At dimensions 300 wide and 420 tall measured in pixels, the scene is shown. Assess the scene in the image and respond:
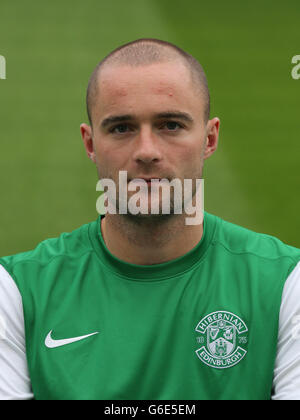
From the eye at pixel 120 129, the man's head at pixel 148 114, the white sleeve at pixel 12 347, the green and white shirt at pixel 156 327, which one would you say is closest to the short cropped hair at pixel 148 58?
the man's head at pixel 148 114

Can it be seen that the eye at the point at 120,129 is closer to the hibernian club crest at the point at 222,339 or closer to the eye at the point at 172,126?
the eye at the point at 172,126

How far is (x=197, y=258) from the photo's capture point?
1.59 metres

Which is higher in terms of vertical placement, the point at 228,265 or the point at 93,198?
the point at 93,198

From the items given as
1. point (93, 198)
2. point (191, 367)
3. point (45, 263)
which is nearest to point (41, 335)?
point (45, 263)

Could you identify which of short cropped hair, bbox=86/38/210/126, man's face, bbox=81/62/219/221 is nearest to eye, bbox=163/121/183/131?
man's face, bbox=81/62/219/221

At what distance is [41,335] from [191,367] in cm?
40

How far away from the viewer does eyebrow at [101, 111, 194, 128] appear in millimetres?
1471

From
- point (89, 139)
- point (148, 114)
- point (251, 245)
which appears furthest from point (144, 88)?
point (251, 245)

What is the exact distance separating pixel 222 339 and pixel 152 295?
213mm

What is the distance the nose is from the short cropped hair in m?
0.19

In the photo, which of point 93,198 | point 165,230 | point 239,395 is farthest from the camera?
point 93,198

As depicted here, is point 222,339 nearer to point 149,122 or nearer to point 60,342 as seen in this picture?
point 60,342

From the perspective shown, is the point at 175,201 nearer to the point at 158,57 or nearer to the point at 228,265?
the point at 228,265

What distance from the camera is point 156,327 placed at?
1.49 m
